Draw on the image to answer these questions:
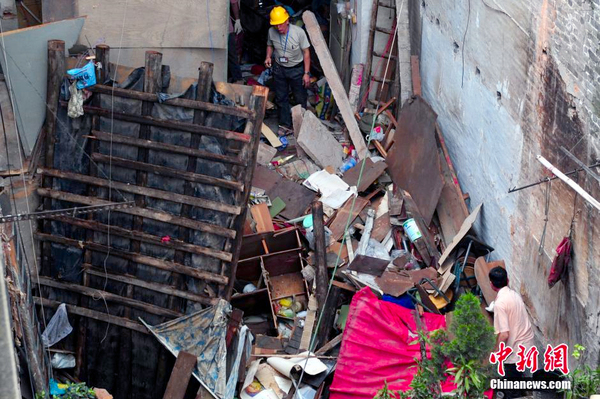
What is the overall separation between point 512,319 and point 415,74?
542 cm

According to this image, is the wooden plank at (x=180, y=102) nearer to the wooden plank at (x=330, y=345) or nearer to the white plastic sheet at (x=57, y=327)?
the white plastic sheet at (x=57, y=327)

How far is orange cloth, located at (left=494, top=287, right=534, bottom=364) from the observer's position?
8.85 metres

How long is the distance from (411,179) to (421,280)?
192 cm

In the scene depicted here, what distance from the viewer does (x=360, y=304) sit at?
10664mm

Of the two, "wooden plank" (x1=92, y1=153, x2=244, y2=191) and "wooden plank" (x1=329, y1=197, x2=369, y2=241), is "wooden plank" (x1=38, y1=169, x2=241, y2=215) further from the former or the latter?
"wooden plank" (x1=329, y1=197, x2=369, y2=241)

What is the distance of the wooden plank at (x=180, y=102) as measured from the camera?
10211 mm

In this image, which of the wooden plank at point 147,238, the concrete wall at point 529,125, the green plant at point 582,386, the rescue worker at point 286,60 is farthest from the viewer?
→ the rescue worker at point 286,60

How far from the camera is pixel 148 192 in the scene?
10.5m

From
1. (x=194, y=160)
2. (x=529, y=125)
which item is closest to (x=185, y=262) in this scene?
(x=194, y=160)

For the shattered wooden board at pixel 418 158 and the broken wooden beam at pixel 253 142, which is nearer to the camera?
the broken wooden beam at pixel 253 142

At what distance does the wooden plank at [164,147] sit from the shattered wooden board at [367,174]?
2980mm

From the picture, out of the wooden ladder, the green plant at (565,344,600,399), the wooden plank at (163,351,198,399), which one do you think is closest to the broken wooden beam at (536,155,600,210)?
the green plant at (565,344,600,399)

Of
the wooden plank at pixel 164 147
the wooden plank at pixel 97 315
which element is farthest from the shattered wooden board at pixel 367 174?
the wooden plank at pixel 97 315

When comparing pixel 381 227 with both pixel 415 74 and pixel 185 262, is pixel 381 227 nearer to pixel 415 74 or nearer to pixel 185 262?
pixel 415 74
